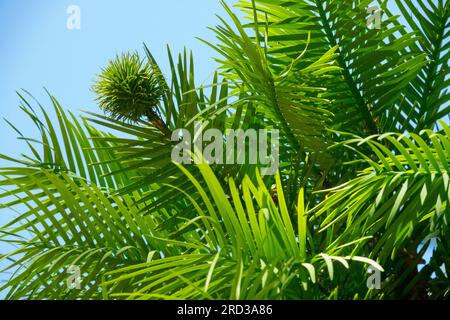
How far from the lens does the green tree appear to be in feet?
5.19

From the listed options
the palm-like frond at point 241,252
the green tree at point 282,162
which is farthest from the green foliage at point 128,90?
the palm-like frond at point 241,252

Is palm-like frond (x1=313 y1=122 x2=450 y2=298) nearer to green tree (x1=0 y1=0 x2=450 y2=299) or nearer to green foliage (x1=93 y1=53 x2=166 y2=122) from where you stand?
green tree (x1=0 y1=0 x2=450 y2=299)

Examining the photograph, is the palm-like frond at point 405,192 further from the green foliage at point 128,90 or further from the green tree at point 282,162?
the green foliage at point 128,90

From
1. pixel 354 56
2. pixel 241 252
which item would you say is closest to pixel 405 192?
pixel 241 252

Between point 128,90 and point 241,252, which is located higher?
point 128,90

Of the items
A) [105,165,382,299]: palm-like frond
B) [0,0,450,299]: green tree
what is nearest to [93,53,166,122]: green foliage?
[0,0,450,299]: green tree

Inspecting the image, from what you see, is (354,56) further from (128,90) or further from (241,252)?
(241,252)

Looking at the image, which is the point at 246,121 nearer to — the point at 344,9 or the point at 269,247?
the point at 344,9

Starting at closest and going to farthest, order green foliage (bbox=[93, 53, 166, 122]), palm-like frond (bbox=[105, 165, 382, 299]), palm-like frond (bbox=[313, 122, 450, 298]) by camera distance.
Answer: palm-like frond (bbox=[105, 165, 382, 299])
palm-like frond (bbox=[313, 122, 450, 298])
green foliage (bbox=[93, 53, 166, 122])

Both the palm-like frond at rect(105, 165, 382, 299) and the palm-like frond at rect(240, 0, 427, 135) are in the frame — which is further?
the palm-like frond at rect(240, 0, 427, 135)

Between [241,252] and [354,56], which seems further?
[354,56]

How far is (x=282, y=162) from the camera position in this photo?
1.98 metres

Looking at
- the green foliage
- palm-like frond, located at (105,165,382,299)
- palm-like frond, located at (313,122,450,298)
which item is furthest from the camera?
the green foliage

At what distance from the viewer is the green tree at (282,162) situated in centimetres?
158
